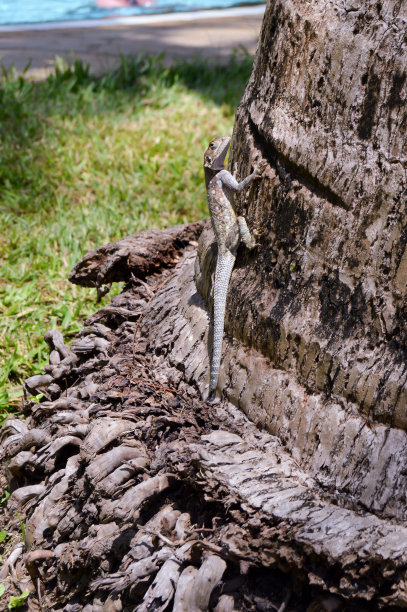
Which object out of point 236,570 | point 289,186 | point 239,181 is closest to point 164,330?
point 239,181

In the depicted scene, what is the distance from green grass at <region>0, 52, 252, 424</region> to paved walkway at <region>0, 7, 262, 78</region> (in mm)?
764

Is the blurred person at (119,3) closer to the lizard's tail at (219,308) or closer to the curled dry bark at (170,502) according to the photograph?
the curled dry bark at (170,502)

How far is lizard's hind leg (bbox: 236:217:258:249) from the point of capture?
6.98 feet

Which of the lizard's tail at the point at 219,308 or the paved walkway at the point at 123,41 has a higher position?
the paved walkway at the point at 123,41

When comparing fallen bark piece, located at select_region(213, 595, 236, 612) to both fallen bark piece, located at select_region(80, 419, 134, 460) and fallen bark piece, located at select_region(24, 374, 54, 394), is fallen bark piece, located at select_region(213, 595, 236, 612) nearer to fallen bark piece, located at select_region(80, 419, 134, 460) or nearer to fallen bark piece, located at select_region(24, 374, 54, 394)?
fallen bark piece, located at select_region(80, 419, 134, 460)

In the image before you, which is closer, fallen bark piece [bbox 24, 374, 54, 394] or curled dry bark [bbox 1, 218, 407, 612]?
curled dry bark [bbox 1, 218, 407, 612]

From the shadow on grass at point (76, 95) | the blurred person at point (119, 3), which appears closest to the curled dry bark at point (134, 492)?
the shadow on grass at point (76, 95)

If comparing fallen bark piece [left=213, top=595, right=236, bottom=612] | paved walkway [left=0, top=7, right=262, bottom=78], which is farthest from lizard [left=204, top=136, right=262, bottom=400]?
paved walkway [left=0, top=7, right=262, bottom=78]

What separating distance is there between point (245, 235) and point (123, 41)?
23.7 feet

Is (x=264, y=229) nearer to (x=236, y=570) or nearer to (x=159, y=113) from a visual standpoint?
(x=236, y=570)

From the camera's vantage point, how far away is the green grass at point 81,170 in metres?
3.76

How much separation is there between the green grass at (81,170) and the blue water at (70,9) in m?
7.06

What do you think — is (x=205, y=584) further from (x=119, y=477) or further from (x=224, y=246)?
(x=224, y=246)

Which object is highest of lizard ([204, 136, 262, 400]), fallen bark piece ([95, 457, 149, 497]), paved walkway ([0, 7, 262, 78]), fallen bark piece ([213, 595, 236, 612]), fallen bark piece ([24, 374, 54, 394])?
paved walkway ([0, 7, 262, 78])
